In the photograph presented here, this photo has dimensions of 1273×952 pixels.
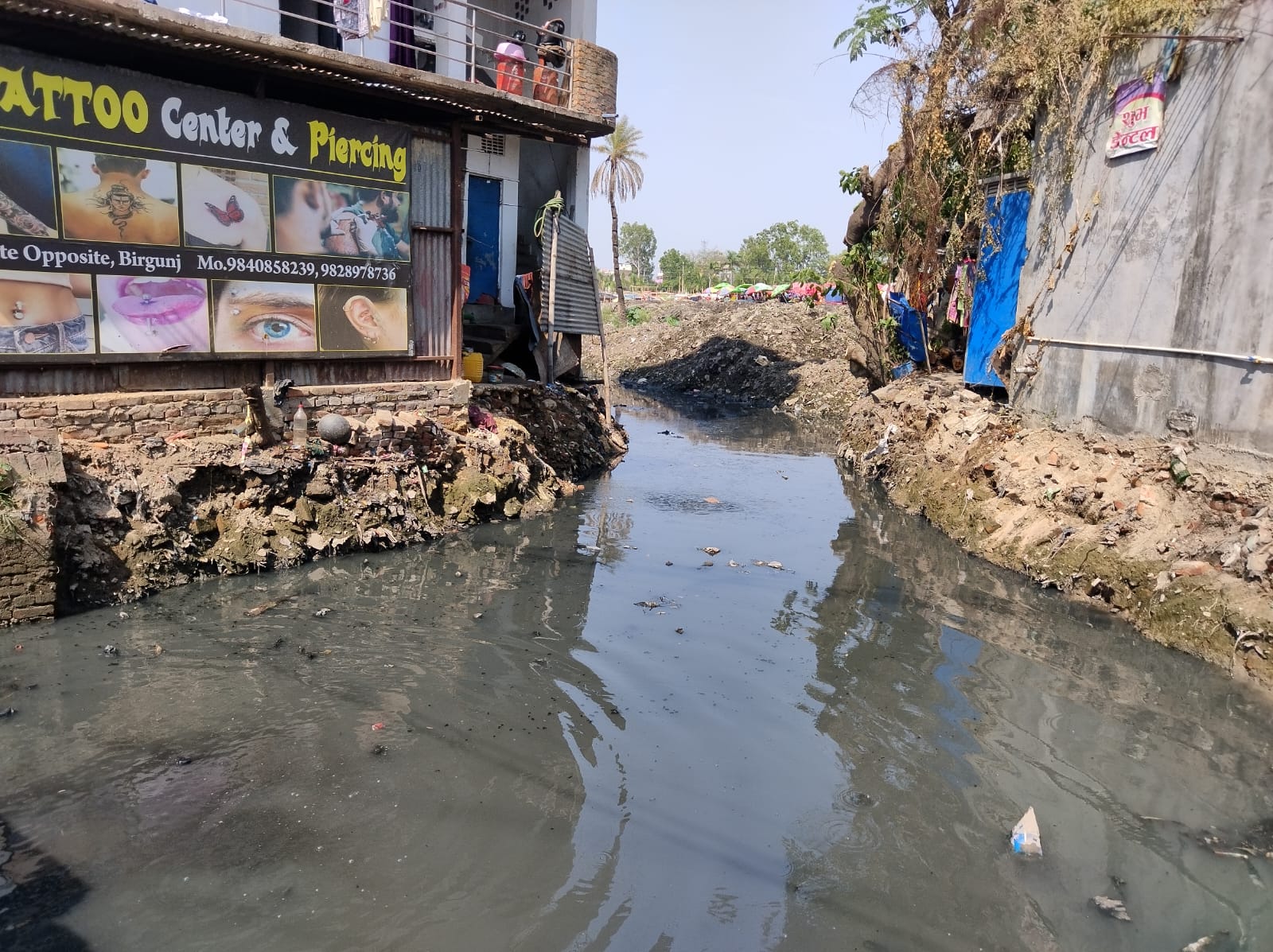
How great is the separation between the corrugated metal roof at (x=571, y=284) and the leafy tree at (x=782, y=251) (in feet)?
149

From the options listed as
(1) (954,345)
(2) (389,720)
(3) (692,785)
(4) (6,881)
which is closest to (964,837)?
(3) (692,785)

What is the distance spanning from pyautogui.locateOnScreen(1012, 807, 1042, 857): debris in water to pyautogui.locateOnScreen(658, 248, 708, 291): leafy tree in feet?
204

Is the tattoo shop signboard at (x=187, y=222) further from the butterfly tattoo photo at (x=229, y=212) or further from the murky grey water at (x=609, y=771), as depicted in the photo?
the murky grey water at (x=609, y=771)

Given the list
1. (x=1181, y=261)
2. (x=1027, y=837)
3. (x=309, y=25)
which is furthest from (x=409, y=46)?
(x=1027, y=837)

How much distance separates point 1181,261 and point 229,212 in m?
10.3

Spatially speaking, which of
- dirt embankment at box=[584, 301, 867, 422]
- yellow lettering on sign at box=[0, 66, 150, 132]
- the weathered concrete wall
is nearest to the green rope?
yellow lettering on sign at box=[0, 66, 150, 132]

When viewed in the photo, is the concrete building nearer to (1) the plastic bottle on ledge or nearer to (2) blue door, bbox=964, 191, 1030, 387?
(1) the plastic bottle on ledge

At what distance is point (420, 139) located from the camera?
10914 millimetres

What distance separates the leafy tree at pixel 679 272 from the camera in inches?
2621

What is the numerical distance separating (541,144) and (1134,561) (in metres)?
11.5

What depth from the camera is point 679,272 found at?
70562 mm

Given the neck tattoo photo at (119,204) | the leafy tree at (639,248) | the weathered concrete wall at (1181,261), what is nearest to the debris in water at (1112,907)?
the weathered concrete wall at (1181,261)

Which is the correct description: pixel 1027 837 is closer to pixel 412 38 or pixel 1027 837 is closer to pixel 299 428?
pixel 299 428

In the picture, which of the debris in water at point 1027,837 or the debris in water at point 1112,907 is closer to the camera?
the debris in water at point 1112,907
